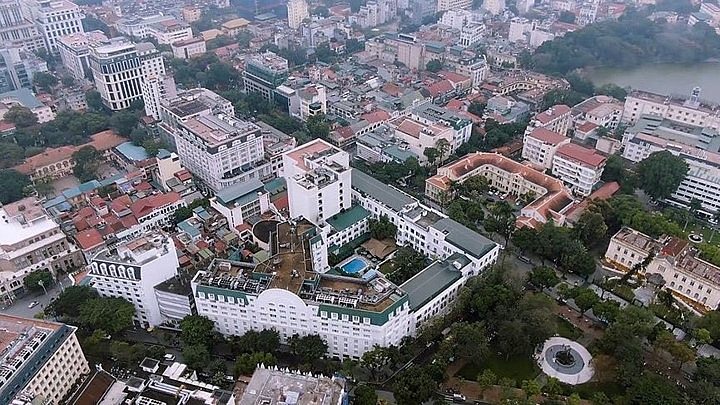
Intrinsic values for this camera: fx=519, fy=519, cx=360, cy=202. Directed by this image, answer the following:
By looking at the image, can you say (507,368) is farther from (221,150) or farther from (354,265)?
Answer: (221,150)

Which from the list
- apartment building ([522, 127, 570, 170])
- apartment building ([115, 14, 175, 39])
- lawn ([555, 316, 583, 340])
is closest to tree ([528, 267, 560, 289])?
lawn ([555, 316, 583, 340])

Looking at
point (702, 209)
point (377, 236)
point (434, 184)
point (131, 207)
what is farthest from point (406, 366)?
point (702, 209)

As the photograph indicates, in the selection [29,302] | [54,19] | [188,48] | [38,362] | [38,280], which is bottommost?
[29,302]

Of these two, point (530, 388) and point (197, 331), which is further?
point (197, 331)

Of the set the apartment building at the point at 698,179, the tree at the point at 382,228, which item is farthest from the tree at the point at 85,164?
the apartment building at the point at 698,179

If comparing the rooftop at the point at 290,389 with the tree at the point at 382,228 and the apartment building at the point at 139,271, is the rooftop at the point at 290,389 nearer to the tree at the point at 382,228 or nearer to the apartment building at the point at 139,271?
the apartment building at the point at 139,271

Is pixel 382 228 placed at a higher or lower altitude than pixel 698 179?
lower

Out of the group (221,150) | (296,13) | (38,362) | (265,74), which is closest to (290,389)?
(38,362)
